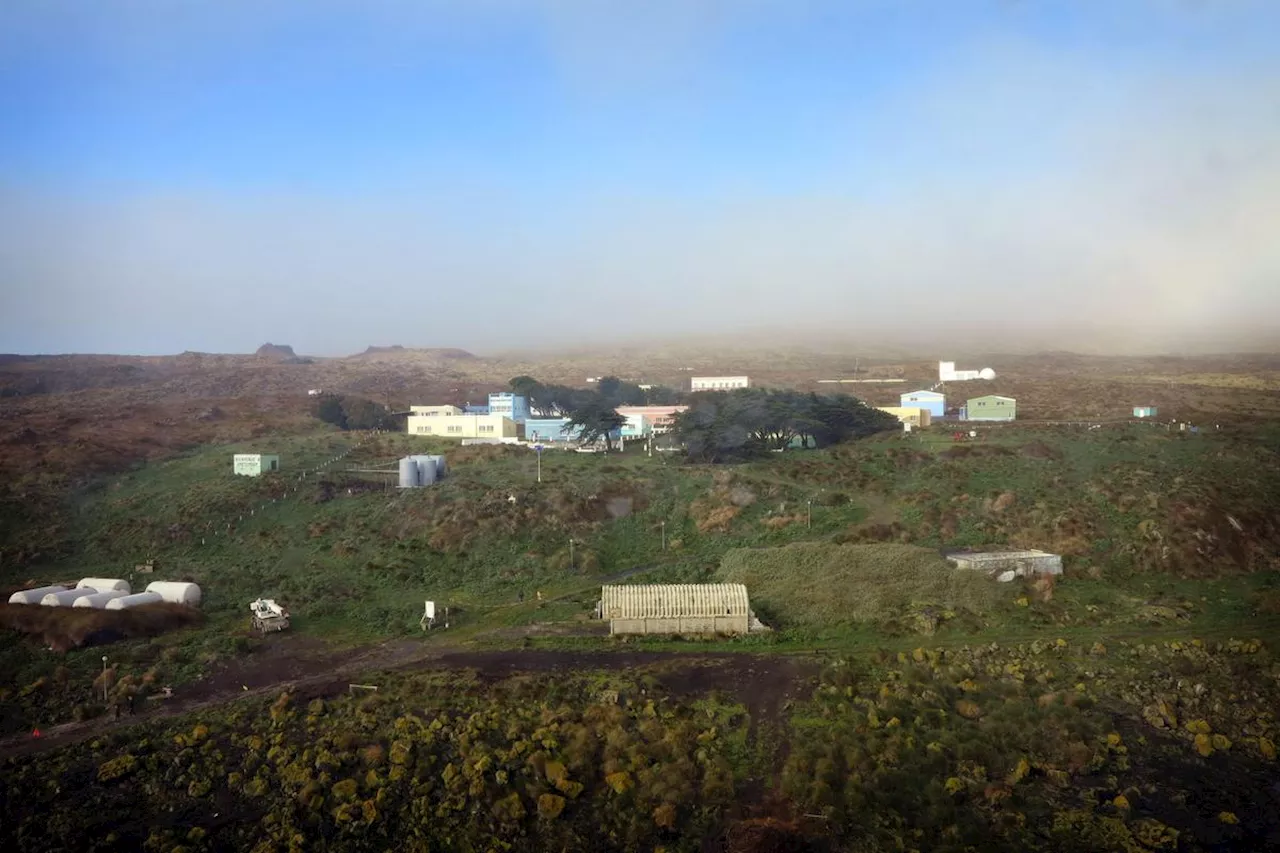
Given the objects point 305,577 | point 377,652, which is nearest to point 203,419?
point 305,577

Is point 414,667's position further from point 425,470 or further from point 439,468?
point 439,468

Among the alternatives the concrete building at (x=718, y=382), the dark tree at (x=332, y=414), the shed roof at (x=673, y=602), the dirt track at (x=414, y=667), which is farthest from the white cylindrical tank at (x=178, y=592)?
the concrete building at (x=718, y=382)

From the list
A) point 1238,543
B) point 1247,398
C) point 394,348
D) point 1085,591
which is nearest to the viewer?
point 1085,591

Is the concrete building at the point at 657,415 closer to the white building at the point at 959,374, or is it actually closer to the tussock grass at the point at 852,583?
the tussock grass at the point at 852,583

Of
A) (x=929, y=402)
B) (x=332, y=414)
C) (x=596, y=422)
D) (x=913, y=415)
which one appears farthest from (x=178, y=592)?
(x=929, y=402)

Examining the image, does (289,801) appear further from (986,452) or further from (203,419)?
(203,419)

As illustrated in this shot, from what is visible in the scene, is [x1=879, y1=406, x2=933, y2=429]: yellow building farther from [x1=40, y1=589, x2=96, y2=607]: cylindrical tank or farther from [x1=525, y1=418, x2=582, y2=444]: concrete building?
[x1=40, y1=589, x2=96, y2=607]: cylindrical tank
